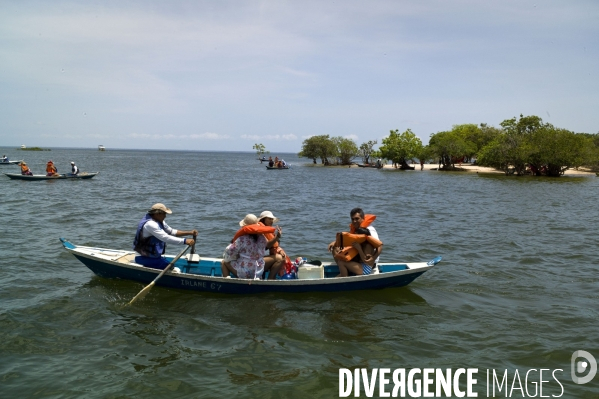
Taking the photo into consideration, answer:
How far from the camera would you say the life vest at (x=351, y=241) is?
30.8 ft

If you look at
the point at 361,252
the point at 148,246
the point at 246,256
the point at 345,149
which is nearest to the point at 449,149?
the point at 345,149

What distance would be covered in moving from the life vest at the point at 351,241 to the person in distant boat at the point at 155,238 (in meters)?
3.09

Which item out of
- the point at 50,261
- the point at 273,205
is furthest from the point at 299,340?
the point at 273,205

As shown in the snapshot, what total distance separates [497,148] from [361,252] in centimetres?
5225

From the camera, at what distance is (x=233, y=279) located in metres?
9.34

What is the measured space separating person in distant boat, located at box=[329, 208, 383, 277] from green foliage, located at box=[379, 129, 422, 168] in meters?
62.1

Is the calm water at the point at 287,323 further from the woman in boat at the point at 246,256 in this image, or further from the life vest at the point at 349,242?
the life vest at the point at 349,242

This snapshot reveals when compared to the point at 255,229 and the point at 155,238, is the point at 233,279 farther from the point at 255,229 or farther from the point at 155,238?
the point at 155,238

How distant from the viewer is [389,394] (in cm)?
627

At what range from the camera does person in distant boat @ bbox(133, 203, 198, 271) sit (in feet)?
30.3

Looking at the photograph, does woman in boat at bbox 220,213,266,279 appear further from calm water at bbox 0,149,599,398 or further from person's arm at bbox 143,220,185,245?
person's arm at bbox 143,220,185,245

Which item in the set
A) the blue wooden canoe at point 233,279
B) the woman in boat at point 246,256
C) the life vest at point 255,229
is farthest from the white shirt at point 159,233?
the life vest at point 255,229

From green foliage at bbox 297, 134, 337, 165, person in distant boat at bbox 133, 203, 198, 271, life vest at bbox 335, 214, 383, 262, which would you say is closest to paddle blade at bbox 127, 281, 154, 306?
person in distant boat at bbox 133, 203, 198, 271

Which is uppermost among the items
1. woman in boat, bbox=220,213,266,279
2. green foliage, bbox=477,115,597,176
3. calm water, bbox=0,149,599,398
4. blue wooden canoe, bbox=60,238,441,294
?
green foliage, bbox=477,115,597,176
